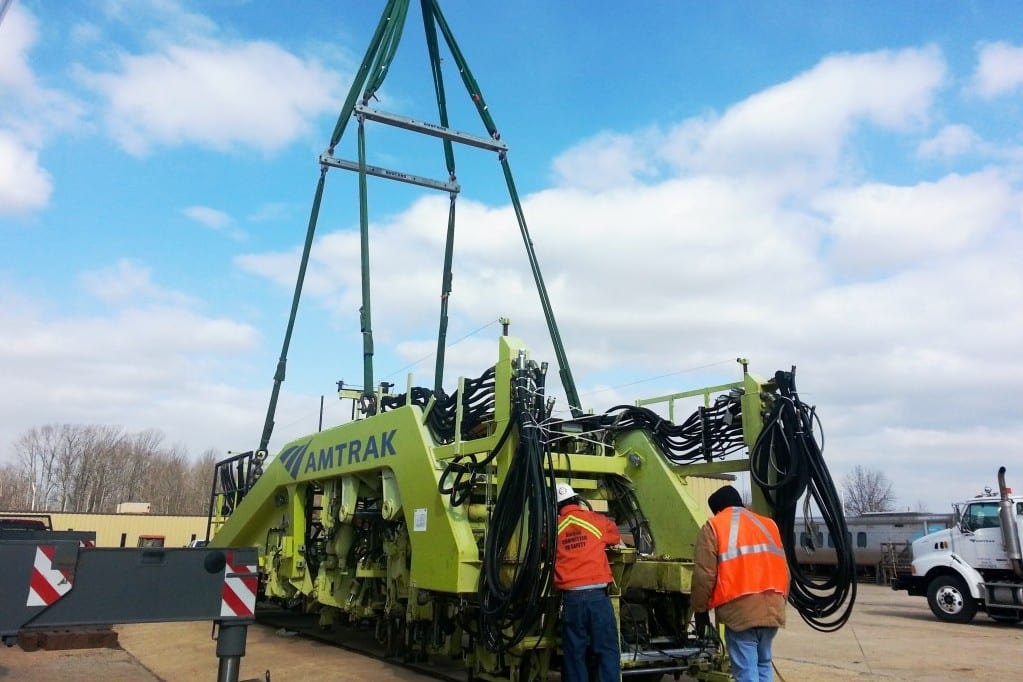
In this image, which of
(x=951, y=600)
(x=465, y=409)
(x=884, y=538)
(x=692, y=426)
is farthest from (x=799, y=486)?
(x=884, y=538)

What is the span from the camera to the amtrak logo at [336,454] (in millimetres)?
7242

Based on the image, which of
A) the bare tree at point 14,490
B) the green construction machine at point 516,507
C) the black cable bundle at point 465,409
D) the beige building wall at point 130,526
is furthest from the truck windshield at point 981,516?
the bare tree at point 14,490

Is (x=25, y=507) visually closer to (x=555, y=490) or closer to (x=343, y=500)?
(x=343, y=500)

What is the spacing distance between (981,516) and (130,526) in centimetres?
3022

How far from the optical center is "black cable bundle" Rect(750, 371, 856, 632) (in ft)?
18.0

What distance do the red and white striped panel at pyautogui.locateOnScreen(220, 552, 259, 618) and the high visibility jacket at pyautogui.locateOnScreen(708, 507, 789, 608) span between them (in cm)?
255

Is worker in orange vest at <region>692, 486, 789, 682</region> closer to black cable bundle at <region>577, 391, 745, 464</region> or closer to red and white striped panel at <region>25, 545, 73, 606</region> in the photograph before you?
black cable bundle at <region>577, 391, 745, 464</region>

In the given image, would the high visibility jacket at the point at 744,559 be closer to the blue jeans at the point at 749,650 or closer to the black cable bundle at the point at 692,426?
the blue jeans at the point at 749,650

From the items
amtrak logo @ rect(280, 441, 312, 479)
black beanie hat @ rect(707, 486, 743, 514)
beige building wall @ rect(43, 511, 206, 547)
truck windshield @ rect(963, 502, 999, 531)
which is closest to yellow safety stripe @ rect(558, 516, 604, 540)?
black beanie hat @ rect(707, 486, 743, 514)

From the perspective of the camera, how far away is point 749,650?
14.3 ft

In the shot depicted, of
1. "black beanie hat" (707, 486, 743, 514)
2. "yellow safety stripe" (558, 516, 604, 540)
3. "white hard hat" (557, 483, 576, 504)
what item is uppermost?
"white hard hat" (557, 483, 576, 504)

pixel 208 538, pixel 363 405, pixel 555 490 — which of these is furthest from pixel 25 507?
pixel 555 490

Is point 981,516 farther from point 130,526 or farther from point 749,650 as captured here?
point 130,526

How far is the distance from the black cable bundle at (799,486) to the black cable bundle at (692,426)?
1.27 feet
